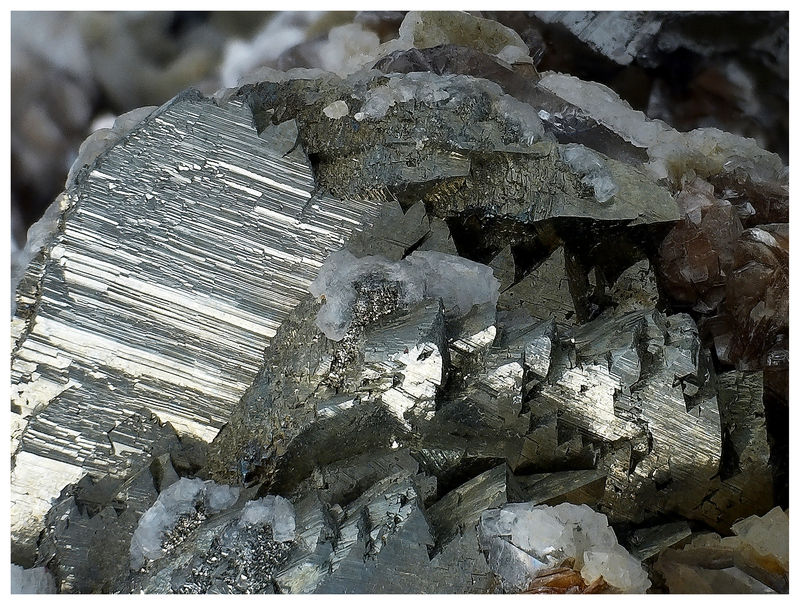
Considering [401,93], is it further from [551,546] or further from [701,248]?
[551,546]

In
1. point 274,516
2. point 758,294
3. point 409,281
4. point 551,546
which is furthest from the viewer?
point 758,294

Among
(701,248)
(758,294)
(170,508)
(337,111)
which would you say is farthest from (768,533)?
(337,111)

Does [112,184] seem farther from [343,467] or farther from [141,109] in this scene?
[343,467]

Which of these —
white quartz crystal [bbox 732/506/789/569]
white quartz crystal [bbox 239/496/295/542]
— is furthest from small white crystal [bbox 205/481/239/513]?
white quartz crystal [bbox 732/506/789/569]

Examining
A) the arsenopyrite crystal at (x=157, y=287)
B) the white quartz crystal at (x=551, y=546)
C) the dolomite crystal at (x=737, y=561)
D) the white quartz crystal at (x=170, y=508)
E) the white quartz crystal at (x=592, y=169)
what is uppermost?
the white quartz crystal at (x=592, y=169)

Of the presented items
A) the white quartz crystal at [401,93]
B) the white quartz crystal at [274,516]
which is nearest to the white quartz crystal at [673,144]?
the white quartz crystal at [401,93]

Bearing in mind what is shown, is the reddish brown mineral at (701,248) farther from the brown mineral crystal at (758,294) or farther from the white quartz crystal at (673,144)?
the white quartz crystal at (673,144)

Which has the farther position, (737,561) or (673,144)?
(673,144)
